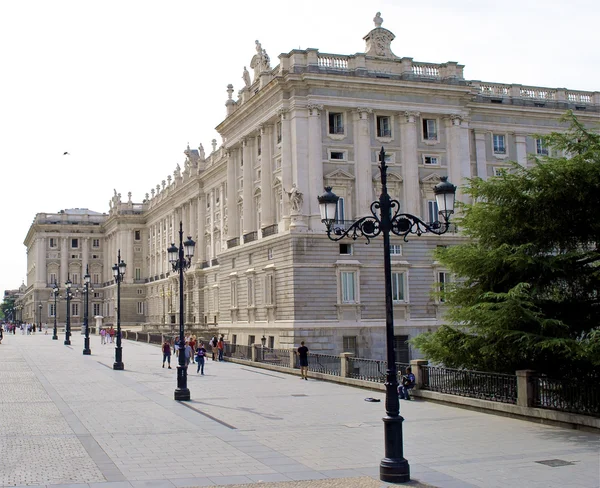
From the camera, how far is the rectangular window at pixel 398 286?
45750 mm

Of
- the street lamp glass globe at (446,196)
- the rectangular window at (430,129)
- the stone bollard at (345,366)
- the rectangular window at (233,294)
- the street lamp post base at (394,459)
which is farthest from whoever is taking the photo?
the rectangular window at (233,294)

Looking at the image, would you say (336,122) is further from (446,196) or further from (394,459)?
(394,459)

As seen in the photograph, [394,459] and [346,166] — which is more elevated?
[346,166]

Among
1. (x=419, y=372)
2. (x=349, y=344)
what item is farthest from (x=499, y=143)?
(x=419, y=372)

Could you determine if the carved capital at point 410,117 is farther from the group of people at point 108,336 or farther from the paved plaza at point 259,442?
the group of people at point 108,336

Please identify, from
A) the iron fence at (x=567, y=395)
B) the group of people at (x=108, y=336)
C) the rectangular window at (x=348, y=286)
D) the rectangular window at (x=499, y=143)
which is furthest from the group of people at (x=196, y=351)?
the group of people at (x=108, y=336)

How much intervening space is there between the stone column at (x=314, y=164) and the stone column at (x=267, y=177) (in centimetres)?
421

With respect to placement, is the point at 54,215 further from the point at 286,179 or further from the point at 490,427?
the point at 490,427

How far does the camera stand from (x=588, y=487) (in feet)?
38.5

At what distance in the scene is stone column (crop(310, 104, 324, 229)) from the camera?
147 ft

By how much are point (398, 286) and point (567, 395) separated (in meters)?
28.2

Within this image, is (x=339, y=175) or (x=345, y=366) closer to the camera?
(x=345, y=366)

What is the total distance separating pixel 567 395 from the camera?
17828 mm

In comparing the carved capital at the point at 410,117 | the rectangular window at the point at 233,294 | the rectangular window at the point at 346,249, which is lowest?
the rectangular window at the point at 233,294
